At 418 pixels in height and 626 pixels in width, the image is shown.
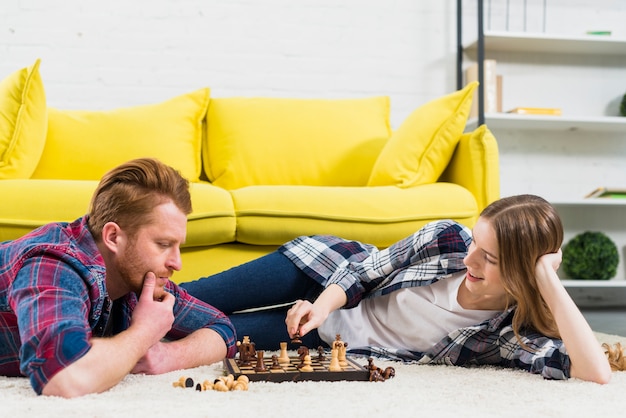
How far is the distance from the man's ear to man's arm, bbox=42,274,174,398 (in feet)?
0.31

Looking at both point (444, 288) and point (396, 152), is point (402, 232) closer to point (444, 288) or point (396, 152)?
point (396, 152)

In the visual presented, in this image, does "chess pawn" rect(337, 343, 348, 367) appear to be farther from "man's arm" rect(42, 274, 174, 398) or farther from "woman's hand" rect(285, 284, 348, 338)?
"man's arm" rect(42, 274, 174, 398)

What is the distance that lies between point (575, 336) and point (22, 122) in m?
2.22

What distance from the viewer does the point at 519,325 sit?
5.79 feet

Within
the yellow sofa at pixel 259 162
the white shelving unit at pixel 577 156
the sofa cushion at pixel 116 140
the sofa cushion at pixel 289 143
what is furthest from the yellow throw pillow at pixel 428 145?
the white shelving unit at pixel 577 156

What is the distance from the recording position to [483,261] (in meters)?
1.74

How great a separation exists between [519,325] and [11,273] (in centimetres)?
111

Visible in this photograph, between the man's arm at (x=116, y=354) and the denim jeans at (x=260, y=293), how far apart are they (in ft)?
1.71

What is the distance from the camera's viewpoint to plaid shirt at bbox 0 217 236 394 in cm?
133

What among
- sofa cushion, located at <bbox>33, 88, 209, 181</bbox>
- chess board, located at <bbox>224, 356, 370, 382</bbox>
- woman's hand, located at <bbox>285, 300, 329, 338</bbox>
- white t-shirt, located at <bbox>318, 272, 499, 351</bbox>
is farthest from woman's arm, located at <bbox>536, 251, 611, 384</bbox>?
sofa cushion, located at <bbox>33, 88, 209, 181</bbox>

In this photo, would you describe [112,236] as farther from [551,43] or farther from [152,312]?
[551,43]

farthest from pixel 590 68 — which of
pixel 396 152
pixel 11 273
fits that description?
pixel 11 273

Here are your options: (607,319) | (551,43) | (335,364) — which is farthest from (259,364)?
(551,43)

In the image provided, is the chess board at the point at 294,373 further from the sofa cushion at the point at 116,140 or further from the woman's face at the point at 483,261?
the sofa cushion at the point at 116,140
